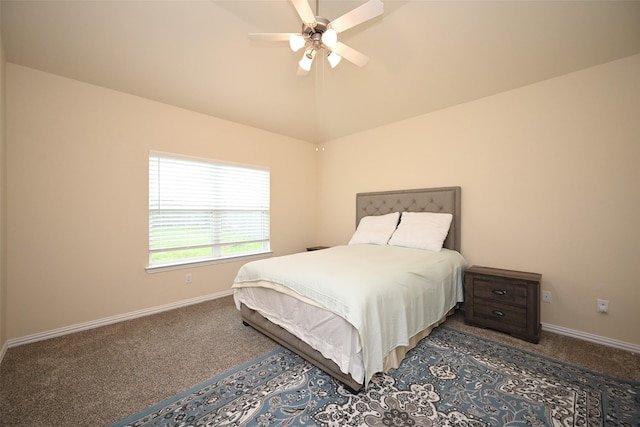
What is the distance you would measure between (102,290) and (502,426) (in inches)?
142

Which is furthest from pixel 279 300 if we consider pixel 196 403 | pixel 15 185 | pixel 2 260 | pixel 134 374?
pixel 15 185

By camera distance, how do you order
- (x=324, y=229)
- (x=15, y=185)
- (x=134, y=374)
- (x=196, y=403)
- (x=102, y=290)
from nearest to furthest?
(x=196, y=403)
(x=134, y=374)
(x=15, y=185)
(x=102, y=290)
(x=324, y=229)

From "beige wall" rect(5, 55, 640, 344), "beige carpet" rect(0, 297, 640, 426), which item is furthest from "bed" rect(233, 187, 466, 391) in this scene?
"beige wall" rect(5, 55, 640, 344)

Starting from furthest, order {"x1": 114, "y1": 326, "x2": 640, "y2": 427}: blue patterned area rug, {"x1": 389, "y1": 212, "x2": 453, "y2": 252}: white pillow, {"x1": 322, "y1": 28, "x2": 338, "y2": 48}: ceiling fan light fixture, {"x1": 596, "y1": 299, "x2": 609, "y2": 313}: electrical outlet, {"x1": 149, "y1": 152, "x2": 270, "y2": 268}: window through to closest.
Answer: {"x1": 149, "y1": 152, "x2": 270, "y2": 268}: window < {"x1": 389, "y1": 212, "x2": 453, "y2": 252}: white pillow < {"x1": 596, "y1": 299, "x2": 609, "y2": 313}: electrical outlet < {"x1": 322, "y1": 28, "x2": 338, "y2": 48}: ceiling fan light fixture < {"x1": 114, "y1": 326, "x2": 640, "y2": 427}: blue patterned area rug

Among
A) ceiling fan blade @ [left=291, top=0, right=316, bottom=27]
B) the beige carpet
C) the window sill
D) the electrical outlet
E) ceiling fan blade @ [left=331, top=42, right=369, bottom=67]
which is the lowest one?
the beige carpet

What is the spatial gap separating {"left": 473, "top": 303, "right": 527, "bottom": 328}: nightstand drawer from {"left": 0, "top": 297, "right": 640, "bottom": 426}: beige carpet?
14 cm

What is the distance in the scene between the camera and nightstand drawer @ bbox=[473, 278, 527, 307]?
7.68ft

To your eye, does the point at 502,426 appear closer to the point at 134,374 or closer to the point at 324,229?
the point at 134,374

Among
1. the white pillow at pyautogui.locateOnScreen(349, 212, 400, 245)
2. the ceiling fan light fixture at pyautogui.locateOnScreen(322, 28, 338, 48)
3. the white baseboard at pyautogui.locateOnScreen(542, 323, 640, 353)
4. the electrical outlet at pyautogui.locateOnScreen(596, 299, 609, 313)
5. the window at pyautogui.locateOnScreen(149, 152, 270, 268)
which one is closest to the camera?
the ceiling fan light fixture at pyautogui.locateOnScreen(322, 28, 338, 48)

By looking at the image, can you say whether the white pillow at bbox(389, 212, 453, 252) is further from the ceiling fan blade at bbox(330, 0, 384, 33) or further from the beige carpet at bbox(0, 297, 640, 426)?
the ceiling fan blade at bbox(330, 0, 384, 33)

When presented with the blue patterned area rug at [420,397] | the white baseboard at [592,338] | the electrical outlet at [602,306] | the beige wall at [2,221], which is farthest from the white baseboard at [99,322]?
the electrical outlet at [602,306]

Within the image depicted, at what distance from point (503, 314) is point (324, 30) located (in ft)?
9.72

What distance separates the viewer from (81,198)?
2592mm

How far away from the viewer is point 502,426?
140cm
